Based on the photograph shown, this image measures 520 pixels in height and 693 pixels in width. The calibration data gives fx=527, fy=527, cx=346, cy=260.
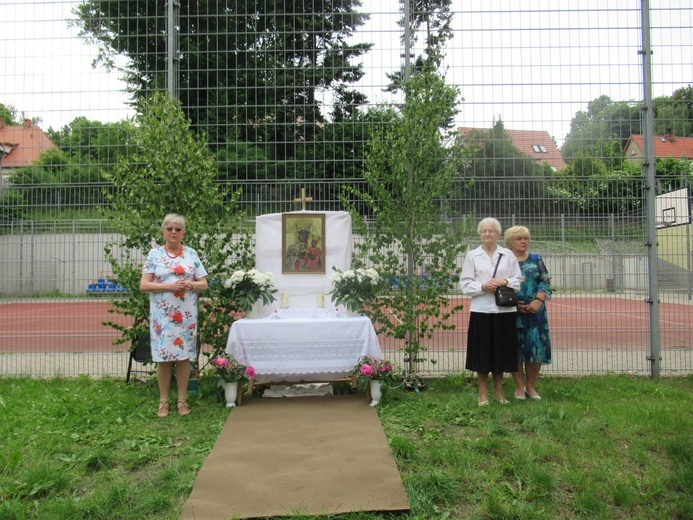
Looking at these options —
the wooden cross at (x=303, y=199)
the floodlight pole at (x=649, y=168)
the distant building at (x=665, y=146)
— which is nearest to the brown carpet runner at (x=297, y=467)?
the wooden cross at (x=303, y=199)

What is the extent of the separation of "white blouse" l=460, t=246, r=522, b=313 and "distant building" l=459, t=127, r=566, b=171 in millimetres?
2092

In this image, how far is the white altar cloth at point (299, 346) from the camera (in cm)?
536

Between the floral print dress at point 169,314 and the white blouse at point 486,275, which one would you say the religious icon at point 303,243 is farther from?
the white blouse at point 486,275

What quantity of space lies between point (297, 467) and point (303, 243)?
2.99 metres

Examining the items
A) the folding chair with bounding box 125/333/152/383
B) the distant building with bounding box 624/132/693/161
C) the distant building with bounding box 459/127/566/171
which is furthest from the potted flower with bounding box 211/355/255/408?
the distant building with bounding box 624/132/693/161

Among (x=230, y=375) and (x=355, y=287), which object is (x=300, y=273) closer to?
(x=355, y=287)

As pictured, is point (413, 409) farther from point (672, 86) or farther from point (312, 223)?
point (672, 86)

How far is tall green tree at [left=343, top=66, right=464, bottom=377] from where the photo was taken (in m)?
5.86

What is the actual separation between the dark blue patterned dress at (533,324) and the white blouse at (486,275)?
24cm

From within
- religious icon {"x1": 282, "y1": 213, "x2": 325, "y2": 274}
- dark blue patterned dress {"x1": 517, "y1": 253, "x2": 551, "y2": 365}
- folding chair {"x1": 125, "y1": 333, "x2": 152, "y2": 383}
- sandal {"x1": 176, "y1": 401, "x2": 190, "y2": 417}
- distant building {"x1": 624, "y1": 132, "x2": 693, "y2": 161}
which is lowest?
sandal {"x1": 176, "y1": 401, "x2": 190, "y2": 417}

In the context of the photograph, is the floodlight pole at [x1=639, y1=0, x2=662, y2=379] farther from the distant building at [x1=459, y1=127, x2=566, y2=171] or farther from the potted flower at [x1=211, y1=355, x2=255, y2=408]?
the potted flower at [x1=211, y1=355, x2=255, y2=408]

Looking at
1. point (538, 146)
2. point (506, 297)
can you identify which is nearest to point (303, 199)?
point (506, 297)

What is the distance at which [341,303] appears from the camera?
227 inches

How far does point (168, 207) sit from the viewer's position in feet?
19.3
